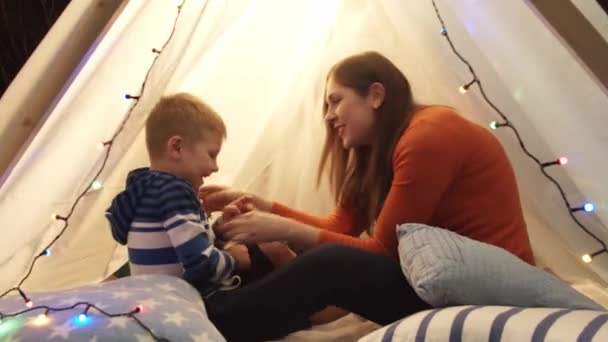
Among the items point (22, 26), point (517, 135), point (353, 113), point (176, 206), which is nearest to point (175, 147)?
point (176, 206)

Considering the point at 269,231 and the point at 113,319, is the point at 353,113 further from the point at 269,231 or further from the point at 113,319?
the point at 113,319

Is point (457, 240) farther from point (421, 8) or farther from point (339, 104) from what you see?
point (421, 8)

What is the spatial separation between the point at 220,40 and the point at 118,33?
44cm

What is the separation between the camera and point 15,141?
111 centimetres

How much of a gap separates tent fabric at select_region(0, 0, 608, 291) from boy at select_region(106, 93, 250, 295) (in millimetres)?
106

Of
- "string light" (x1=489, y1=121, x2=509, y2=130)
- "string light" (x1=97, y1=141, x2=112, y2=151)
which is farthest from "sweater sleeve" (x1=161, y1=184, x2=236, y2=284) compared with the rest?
"string light" (x1=489, y1=121, x2=509, y2=130)

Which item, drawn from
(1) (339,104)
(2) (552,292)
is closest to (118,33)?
(1) (339,104)

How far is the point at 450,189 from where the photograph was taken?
1397mm

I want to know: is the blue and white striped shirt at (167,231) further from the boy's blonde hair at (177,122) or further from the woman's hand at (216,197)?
the woman's hand at (216,197)

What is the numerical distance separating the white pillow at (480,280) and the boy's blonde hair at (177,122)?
52 cm

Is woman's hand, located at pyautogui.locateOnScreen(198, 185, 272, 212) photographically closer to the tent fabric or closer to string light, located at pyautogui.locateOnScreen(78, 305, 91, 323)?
the tent fabric

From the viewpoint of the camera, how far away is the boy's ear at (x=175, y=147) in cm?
139

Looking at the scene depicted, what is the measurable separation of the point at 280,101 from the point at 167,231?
69cm

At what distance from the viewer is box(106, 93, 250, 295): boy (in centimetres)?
128
